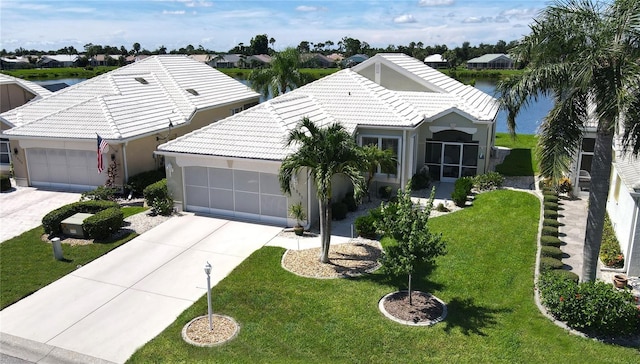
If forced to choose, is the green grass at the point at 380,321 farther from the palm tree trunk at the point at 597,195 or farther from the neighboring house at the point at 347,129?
the neighboring house at the point at 347,129

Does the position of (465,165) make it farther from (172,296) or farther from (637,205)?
(172,296)

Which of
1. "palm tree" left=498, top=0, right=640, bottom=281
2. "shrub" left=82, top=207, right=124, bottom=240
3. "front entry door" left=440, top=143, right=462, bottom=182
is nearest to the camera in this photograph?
"palm tree" left=498, top=0, right=640, bottom=281

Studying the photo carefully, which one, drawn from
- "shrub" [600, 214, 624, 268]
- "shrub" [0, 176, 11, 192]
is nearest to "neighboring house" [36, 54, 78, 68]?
"shrub" [0, 176, 11, 192]

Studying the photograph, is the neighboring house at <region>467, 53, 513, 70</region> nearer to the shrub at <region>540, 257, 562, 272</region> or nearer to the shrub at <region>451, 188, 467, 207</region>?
the shrub at <region>451, 188, 467, 207</region>

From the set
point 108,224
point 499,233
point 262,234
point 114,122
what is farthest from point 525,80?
point 114,122

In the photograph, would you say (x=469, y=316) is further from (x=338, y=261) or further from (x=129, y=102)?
(x=129, y=102)

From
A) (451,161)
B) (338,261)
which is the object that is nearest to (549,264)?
(338,261)
